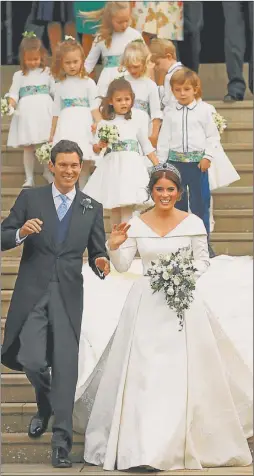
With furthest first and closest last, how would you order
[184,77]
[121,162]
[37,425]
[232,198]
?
1. [232,198]
2. [121,162]
3. [184,77]
4. [37,425]

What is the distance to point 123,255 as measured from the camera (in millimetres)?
7539

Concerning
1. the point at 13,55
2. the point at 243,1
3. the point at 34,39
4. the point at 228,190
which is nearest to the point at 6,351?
the point at 228,190

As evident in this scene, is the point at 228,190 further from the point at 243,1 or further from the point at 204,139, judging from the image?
the point at 243,1

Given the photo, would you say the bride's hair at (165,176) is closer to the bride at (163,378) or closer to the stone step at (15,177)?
the bride at (163,378)

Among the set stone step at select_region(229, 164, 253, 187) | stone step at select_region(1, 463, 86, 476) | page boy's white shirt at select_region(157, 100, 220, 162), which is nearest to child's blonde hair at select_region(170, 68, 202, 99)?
page boy's white shirt at select_region(157, 100, 220, 162)

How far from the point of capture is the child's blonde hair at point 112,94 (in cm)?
1007

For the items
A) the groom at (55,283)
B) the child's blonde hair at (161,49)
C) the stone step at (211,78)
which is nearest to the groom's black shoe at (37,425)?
the groom at (55,283)

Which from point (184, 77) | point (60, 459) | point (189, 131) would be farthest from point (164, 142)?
point (60, 459)

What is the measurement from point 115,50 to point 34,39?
69 centimetres

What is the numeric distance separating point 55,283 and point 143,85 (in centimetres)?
395

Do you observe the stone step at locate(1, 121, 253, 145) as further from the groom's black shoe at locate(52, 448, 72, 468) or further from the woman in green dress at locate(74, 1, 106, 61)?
the groom's black shoe at locate(52, 448, 72, 468)

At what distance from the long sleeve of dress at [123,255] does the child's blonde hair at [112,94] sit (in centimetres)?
269

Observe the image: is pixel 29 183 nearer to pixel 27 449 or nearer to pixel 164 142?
pixel 164 142

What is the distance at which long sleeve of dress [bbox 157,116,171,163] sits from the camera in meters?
10.1
